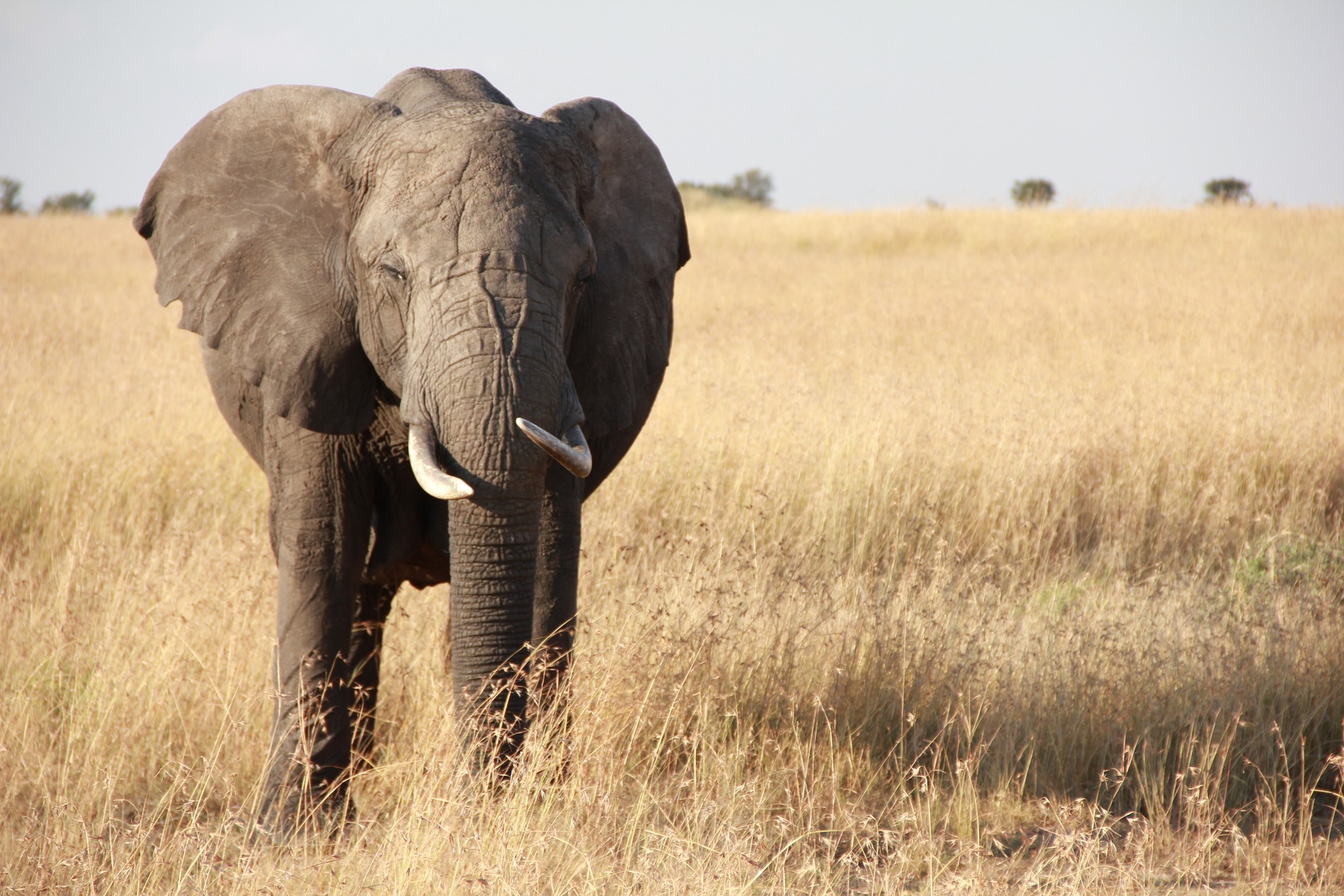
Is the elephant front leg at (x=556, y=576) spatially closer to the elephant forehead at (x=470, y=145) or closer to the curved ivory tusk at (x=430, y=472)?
the curved ivory tusk at (x=430, y=472)

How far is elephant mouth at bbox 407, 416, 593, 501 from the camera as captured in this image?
10.1 feet

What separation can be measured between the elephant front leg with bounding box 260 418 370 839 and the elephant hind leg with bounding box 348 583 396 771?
17.7 inches

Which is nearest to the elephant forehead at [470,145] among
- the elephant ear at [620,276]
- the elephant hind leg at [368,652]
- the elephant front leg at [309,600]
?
the elephant ear at [620,276]

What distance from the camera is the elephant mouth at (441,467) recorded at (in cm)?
307

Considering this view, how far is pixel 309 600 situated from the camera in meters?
3.86

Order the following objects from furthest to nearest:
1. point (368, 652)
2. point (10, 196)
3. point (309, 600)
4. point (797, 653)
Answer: point (10, 196) < point (797, 653) < point (368, 652) < point (309, 600)

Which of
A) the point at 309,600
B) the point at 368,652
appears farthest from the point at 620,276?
the point at 368,652

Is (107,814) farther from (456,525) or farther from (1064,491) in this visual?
(1064,491)

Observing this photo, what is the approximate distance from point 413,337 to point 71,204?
142ft

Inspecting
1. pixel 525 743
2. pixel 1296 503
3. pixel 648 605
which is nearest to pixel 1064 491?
pixel 1296 503

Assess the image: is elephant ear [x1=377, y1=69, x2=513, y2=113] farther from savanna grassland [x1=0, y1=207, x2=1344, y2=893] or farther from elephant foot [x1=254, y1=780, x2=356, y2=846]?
elephant foot [x1=254, y1=780, x2=356, y2=846]

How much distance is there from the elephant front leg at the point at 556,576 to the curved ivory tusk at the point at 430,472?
0.82m

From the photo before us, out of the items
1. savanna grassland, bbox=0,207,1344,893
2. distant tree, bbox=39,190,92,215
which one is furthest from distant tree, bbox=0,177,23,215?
savanna grassland, bbox=0,207,1344,893

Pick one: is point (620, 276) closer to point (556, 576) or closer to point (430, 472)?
point (556, 576)
